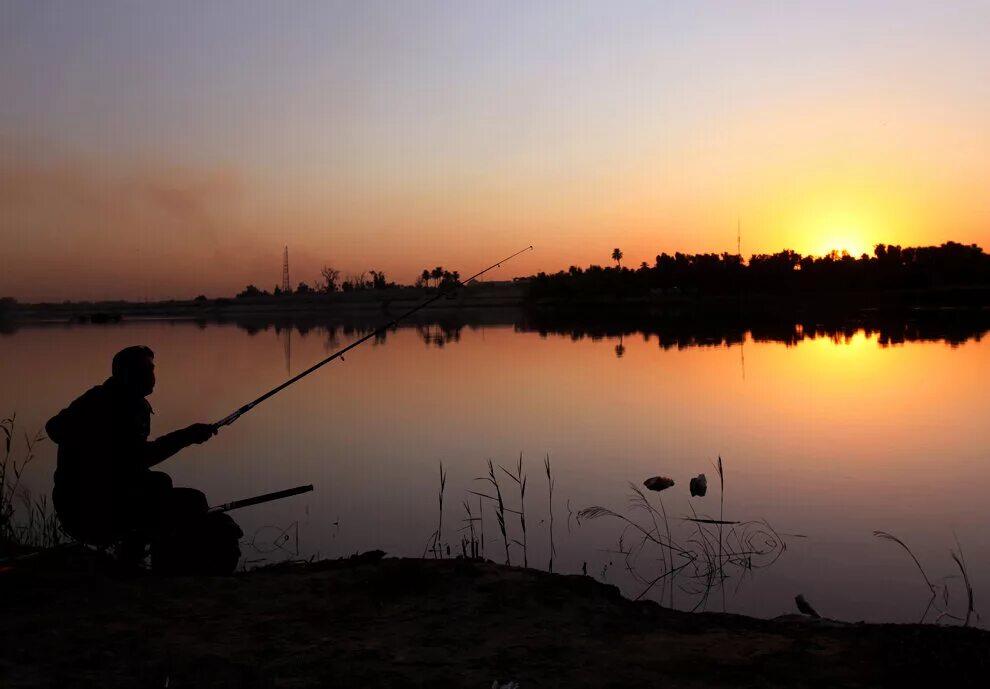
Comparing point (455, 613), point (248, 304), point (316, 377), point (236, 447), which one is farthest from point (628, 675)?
point (248, 304)

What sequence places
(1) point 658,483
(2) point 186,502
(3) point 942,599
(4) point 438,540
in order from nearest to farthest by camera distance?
(2) point 186,502 < (3) point 942,599 < (4) point 438,540 < (1) point 658,483

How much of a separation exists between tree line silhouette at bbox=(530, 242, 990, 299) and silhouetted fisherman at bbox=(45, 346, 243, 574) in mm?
107533

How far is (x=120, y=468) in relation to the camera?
589 cm

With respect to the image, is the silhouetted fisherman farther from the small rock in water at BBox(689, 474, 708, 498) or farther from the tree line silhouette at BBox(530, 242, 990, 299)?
the tree line silhouette at BBox(530, 242, 990, 299)

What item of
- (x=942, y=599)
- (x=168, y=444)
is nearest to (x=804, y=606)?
(x=942, y=599)

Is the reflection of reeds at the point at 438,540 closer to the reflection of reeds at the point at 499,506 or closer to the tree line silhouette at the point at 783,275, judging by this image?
the reflection of reeds at the point at 499,506

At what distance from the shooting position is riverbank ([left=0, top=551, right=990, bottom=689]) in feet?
14.1

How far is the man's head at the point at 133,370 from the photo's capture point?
584 centimetres

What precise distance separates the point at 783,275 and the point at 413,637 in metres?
112

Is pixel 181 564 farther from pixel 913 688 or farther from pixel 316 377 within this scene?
pixel 316 377

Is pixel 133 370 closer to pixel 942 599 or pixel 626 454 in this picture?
pixel 942 599

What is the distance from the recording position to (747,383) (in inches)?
874

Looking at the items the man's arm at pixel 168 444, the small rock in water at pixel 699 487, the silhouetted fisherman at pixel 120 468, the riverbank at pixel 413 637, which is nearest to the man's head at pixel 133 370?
the silhouetted fisherman at pixel 120 468

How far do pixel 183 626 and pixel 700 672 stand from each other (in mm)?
3059
